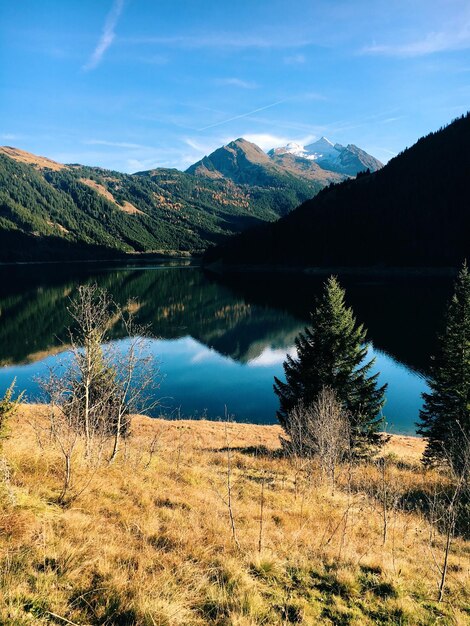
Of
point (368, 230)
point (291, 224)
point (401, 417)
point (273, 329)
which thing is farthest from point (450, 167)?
point (401, 417)

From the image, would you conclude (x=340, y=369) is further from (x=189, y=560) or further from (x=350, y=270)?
(x=350, y=270)

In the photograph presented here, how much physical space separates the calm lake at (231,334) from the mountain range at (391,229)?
3711cm

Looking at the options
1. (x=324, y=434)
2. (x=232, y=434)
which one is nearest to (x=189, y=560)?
(x=324, y=434)

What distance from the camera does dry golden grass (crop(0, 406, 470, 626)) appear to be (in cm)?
511

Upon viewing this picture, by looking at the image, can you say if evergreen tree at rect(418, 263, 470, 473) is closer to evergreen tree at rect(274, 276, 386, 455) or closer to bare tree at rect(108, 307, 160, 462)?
evergreen tree at rect(274, 276, 386, 455)

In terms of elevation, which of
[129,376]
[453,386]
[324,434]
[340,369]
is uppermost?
[129,376]

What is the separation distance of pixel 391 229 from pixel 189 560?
187195mm

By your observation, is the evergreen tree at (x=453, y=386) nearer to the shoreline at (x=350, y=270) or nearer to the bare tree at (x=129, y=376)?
the bare tree at (x=129, y=376)

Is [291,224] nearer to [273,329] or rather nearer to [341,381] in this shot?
[273,329]

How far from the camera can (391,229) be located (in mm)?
173625

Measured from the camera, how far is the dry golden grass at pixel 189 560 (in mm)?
5105

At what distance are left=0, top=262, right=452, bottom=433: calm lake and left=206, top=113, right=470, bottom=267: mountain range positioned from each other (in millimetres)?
37114

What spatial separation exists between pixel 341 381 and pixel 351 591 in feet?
61.6

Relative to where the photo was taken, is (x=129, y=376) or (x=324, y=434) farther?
(x=324, y=434)
